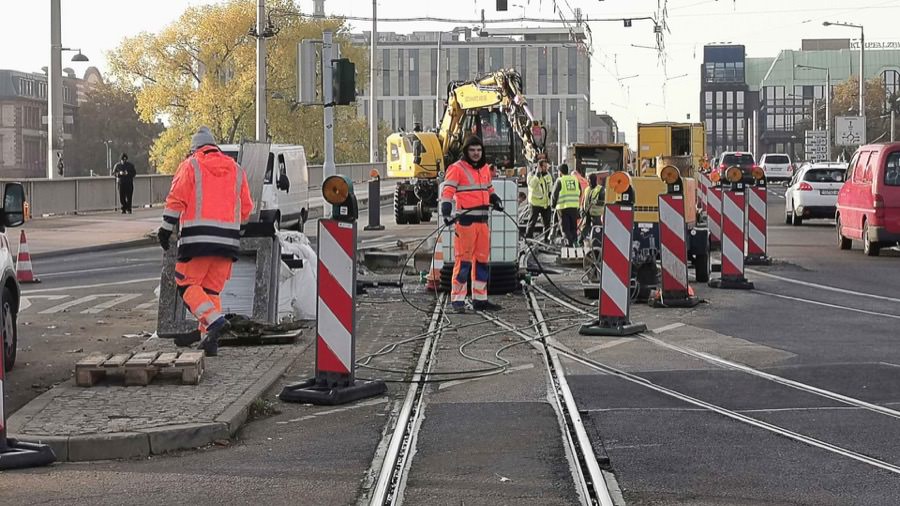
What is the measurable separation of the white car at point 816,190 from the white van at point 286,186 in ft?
41.8

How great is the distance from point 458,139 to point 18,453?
31741 millimetres

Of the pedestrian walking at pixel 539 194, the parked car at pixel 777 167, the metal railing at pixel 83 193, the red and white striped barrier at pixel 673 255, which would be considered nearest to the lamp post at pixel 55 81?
the metal railing at pixel 83 193

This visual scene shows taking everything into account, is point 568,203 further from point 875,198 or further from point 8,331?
point 8,331

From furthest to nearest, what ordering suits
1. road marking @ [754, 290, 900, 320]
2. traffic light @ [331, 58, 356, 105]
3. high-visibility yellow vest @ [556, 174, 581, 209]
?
high-visibility yellow vest @ [556, 174, 581, 209], traffic light @ [331, 58, 356, 105], road marking @ [754, 290, 900, 320]

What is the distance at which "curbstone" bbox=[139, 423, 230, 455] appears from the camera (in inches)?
328

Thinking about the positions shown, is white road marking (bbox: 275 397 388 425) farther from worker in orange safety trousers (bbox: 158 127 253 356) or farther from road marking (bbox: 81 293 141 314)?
road marking (bbox: 81 293 141 314)

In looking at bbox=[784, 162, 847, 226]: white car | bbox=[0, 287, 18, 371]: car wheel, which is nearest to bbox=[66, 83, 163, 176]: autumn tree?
bbox=[784, 162, 847, 226]: white car

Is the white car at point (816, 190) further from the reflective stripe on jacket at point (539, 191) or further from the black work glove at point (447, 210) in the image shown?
the black work glove at point (447, 210)

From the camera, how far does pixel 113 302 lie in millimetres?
18156

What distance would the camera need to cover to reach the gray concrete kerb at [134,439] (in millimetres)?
8133

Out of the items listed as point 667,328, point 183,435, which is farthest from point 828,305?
point 183,435

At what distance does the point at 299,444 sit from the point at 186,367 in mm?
1985

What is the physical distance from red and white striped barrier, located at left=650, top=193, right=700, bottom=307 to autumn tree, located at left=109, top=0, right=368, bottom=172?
63755 mm

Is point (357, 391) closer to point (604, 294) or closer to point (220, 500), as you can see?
point (220, 500)
